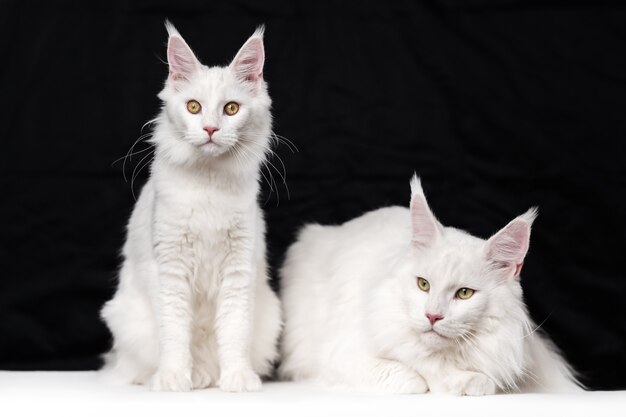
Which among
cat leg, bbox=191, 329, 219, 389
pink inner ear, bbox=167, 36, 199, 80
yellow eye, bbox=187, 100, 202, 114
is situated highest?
pink inner ear, bbox=167, 36, 199, 80

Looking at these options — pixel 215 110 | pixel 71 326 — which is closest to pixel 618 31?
pixel 215 110

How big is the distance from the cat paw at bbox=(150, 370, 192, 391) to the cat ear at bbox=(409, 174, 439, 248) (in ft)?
2.66

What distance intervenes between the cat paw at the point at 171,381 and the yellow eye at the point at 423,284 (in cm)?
74

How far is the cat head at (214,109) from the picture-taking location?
2705mm

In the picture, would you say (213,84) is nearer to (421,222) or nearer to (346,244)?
(421,222)

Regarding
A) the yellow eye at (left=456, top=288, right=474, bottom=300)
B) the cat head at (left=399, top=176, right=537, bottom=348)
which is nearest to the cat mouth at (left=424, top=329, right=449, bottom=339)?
the cat head at (left=399, top=176, right=537, bottom=348)

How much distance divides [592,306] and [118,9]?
222cm

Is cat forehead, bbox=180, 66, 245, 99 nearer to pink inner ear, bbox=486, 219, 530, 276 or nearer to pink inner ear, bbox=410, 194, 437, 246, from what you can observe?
pink inner ear, bbox=410, 194, 437, 246

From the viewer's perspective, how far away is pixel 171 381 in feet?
8.86

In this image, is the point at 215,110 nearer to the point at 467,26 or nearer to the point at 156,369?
the point at 156,369

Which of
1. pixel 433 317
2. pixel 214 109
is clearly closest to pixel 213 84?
pixel 214 109

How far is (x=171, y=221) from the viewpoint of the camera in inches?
109

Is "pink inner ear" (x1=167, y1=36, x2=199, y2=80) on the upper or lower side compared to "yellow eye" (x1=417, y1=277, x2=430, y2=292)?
upper

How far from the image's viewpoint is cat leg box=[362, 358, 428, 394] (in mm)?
2764
